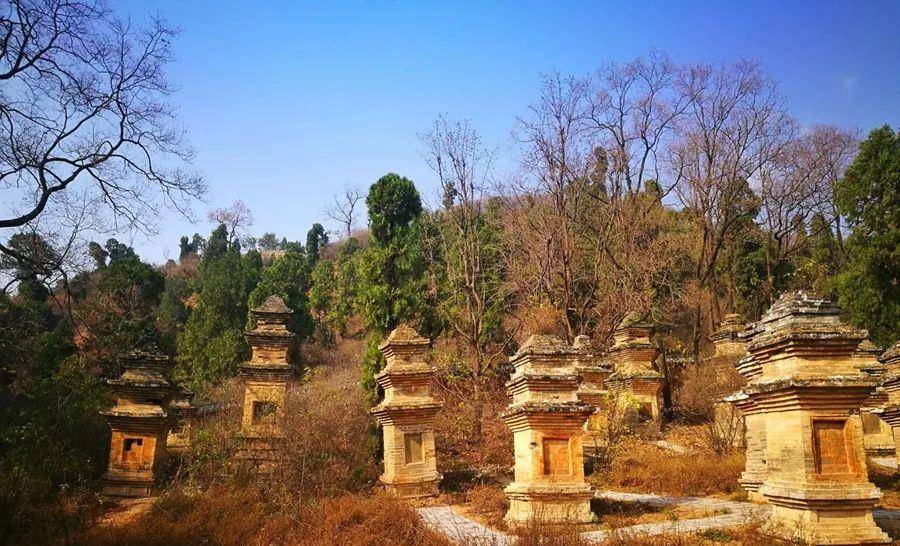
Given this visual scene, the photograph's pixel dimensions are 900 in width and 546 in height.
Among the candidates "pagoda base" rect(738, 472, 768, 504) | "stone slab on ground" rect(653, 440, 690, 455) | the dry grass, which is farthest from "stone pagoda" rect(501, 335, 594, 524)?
"stone slab on ground" rect(653, 440, 690, 455)

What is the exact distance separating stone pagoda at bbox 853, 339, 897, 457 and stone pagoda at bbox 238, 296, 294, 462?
1418 cm

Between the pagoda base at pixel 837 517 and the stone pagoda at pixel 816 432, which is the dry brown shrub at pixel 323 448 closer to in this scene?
the stone pagoda at pixel 816 432

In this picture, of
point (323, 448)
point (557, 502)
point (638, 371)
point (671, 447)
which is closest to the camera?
point (557, 502)

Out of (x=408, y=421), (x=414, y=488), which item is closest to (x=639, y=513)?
(x=414, y=488)

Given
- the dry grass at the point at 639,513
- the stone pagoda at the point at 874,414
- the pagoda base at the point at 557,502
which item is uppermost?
the stone pagoda at the point at 874,414

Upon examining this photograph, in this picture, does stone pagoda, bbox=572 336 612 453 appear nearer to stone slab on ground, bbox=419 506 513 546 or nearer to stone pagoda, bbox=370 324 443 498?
stone pagoda, bbox=370 324 443 498

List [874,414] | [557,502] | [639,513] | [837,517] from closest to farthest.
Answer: [837,517]
[557,502]
[639,513]
[874,414]

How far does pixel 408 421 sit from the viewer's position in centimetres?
1523

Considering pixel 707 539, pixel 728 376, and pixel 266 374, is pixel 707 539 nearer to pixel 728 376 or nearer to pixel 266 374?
pixel 266 374

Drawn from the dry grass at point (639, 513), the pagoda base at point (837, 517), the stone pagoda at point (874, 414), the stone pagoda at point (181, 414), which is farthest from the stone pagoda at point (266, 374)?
the stone pagoda at point (874, 414)

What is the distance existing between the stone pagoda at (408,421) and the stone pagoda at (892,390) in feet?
32.3

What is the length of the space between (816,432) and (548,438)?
4221mm

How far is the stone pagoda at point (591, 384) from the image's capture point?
1870 cm

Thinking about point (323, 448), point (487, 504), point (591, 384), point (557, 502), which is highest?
point (591, 384)
